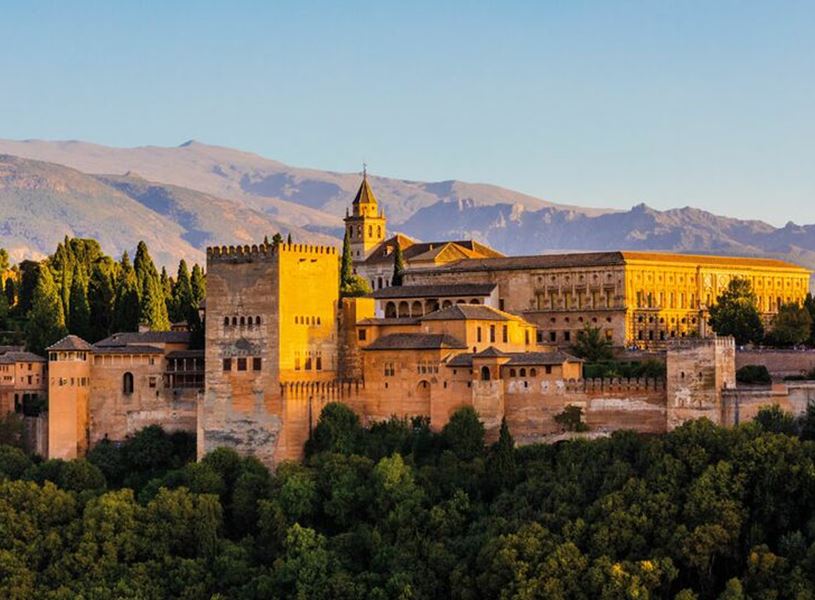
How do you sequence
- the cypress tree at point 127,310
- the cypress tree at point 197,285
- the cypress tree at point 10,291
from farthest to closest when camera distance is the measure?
the cypress tree at point 10,291
the cypress tree at point 197,285
the cypress tree at point 127,310

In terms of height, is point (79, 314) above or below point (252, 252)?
below

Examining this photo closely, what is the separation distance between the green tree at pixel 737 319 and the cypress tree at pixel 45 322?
2632 cm

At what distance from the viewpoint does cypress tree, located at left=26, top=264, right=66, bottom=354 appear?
6362 cm

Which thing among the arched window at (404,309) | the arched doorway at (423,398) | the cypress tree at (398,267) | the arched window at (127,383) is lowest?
the arched doorway at (423,398)

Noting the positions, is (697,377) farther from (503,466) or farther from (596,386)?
(503,466)

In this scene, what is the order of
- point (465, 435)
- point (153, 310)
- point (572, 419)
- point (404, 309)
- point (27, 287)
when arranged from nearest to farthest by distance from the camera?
point (465, 435)
point (572, 419)
point (404, 309)
point (153, 310)
point (27, 287)

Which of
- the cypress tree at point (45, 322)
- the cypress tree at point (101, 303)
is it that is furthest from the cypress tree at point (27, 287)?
the cypress tree at point (45, 322)

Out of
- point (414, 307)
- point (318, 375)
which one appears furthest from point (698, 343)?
point (414, 307)

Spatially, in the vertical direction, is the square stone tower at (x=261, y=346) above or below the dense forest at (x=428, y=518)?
above

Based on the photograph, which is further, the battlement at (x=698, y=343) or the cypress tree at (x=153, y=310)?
the cypress tree at (x=153, y=310)

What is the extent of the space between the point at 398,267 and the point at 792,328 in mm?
18784

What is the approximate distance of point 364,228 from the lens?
86.7 metres

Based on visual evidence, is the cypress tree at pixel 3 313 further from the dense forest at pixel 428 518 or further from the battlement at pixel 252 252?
the battlement at pixel 252 252

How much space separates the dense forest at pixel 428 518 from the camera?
142ft
